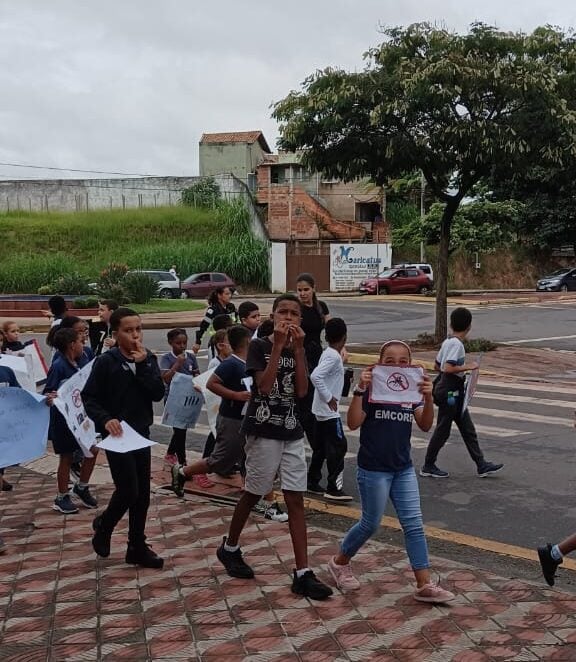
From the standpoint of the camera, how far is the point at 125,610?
4664 mm

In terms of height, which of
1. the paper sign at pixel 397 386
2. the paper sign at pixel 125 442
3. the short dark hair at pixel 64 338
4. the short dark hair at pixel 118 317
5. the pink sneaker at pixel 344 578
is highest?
the short dark hair at pixel 118 317

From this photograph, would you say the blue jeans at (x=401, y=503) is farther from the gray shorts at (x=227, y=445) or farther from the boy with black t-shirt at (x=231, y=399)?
the gray shorts at (x=227, y=445)

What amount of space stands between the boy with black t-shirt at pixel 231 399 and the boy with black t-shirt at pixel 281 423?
107cm

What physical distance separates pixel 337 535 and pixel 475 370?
251 centimetres

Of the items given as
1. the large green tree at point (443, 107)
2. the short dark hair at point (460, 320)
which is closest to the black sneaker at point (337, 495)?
the short dark hair at point (460, 320)

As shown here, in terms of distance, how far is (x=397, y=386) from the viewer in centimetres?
485

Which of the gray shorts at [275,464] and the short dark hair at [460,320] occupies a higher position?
the short dark hair at [460,320]

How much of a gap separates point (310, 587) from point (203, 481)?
2.78 meters

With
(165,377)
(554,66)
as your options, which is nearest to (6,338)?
(165,377)

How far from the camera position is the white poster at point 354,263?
48281mm

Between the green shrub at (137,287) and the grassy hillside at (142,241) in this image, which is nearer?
the green shrub at (137,287)

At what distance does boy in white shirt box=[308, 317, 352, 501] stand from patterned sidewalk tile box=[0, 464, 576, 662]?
1159 mm

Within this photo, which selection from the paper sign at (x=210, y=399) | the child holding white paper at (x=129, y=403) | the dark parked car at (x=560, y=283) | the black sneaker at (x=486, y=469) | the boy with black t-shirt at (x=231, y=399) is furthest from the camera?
the dark parked car at (x=560, y=283)

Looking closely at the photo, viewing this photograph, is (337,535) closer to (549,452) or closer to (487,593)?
(487,593)
